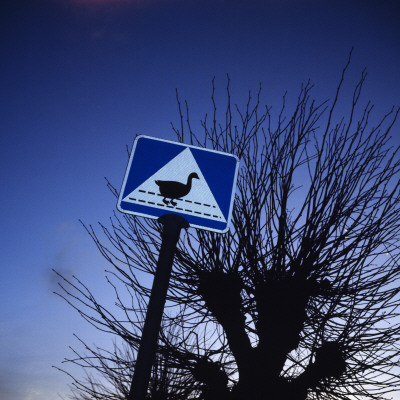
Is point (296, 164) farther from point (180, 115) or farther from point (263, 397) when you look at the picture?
point (263, 397)

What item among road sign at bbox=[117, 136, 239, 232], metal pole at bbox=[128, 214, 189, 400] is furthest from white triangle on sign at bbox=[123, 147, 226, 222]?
metal pole at bbox=[128, 214, 189, 400]

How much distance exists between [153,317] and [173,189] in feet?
2.08

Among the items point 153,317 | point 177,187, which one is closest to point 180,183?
point 177,187

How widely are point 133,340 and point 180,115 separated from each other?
270 cm

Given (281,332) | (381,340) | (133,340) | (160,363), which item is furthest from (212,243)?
(381,340)

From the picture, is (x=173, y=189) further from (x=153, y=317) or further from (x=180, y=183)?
(x=153, y=317)

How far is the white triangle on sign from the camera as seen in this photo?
4.88 feet

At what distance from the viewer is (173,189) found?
4.99 feet

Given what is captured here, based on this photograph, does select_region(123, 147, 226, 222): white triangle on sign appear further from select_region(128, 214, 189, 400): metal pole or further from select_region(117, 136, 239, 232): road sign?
select_region(128, 214, 189, 400): metal pole

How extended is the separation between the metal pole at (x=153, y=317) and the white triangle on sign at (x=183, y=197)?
122 millimetres

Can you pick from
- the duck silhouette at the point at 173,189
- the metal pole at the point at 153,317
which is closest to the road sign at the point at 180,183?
the duck silhouette at the point at 173,189

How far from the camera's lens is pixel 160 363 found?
11.8ft

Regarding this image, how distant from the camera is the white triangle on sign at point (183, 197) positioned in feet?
4.88

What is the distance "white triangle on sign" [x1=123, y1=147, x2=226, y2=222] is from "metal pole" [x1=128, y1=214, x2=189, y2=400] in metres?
0.12
